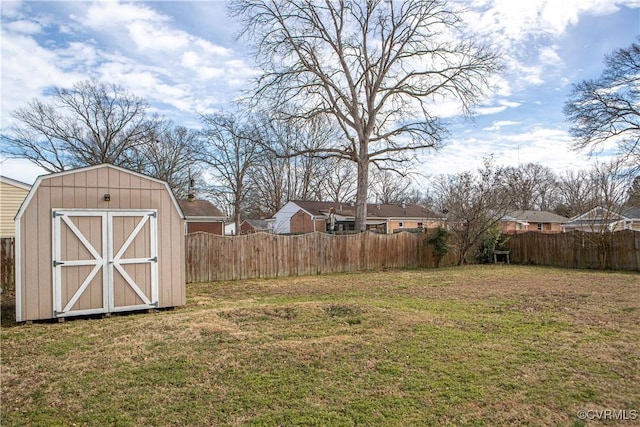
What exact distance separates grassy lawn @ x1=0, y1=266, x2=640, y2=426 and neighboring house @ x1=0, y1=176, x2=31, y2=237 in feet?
28.5

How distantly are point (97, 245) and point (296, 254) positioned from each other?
25.6 feet

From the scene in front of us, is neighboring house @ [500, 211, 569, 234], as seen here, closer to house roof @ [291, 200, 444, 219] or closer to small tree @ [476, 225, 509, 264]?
house roof @ [291, 200, 444, 219]

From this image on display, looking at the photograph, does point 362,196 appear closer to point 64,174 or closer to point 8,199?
point 8,199

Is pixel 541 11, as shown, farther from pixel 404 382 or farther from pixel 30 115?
pixel 30 115

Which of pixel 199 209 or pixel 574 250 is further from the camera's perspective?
pixel 199 209

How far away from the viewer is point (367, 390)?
148 inches

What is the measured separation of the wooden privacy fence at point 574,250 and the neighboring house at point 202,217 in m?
17.4

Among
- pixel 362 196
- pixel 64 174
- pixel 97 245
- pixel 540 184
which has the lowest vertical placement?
pixel 97 245

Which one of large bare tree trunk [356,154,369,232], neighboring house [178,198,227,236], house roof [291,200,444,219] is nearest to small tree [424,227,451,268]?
large bare tree trunk [356,154,369,232]

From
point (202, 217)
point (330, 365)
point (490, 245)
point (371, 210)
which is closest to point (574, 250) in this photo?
point (490, 245)

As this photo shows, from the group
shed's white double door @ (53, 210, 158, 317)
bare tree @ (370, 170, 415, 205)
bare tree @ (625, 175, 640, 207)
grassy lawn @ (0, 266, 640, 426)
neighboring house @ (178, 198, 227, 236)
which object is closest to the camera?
grassy lawn @ (0, 266, 640, 426)

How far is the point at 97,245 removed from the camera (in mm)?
7184

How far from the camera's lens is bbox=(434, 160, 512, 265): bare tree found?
1731 cm

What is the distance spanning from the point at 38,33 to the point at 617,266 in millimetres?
19638
